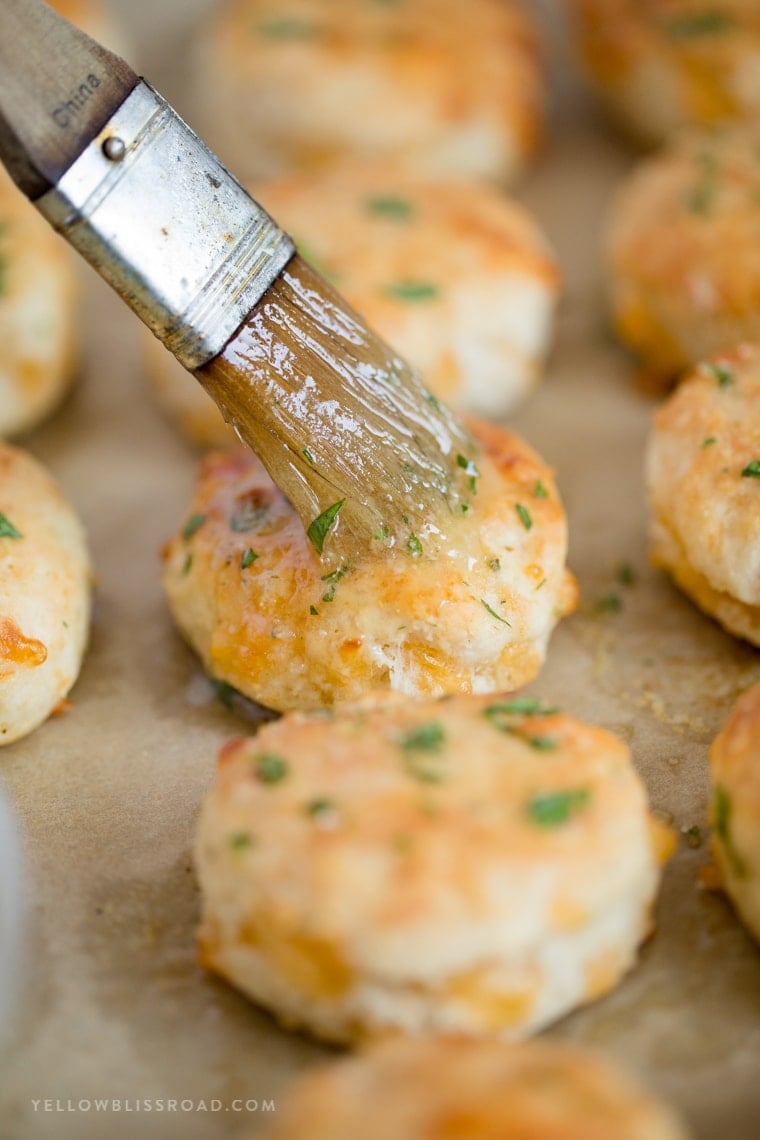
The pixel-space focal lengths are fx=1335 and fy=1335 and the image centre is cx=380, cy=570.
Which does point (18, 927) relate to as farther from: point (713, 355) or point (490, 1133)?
point (713, 355)

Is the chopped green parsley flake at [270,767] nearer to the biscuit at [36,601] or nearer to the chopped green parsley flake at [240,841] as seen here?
the chopped green parsley flake at [240,841]

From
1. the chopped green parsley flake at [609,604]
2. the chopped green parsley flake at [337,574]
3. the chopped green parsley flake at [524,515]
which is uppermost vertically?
the chopped green parsley flake at [337,574]

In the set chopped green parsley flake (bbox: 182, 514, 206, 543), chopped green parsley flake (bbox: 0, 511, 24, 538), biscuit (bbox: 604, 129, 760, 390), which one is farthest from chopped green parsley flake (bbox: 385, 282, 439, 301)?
chopped green parsley flake (bbox: 0, 511, 24, 538)

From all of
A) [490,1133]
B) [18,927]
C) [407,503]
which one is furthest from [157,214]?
[490,1133]

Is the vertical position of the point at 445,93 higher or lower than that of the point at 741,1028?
higher

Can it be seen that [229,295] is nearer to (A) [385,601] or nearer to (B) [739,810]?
(A) [385,601]

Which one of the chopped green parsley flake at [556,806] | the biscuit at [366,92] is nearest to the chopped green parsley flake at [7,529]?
the chopped green parsley flake at [556,806]

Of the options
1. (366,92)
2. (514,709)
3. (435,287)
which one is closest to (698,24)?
(366,92)
